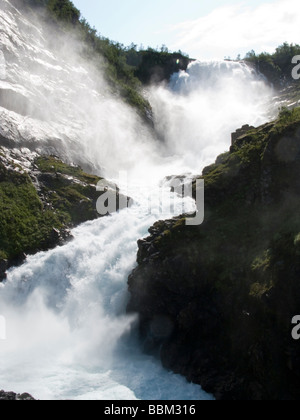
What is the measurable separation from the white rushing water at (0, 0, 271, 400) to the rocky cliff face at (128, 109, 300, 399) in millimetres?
1642

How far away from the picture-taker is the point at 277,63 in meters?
89.4

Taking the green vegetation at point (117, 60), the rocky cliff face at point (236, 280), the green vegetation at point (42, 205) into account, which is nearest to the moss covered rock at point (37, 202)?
the green vegetation at point (42, 205)

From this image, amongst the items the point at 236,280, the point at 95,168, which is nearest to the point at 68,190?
the point at 95,168

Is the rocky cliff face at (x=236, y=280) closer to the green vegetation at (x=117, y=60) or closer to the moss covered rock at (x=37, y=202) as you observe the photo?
the moss covered rock at (x=37, y=202)

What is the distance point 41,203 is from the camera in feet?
115

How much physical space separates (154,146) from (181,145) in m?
7.14

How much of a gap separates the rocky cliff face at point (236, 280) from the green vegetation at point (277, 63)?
67.9 meters

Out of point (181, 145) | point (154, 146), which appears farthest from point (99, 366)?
point (181, 145)

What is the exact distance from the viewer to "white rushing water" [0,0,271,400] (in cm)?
2012

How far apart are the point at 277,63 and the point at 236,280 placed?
82.5 metres

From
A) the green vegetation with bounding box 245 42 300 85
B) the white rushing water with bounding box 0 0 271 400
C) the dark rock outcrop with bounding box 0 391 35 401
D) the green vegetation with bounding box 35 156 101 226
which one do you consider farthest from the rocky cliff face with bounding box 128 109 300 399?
the green vegetation with bounding box 245 42 300 85

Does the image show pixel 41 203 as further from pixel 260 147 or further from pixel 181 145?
pixel 181 145

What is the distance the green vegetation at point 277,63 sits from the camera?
279 ft
